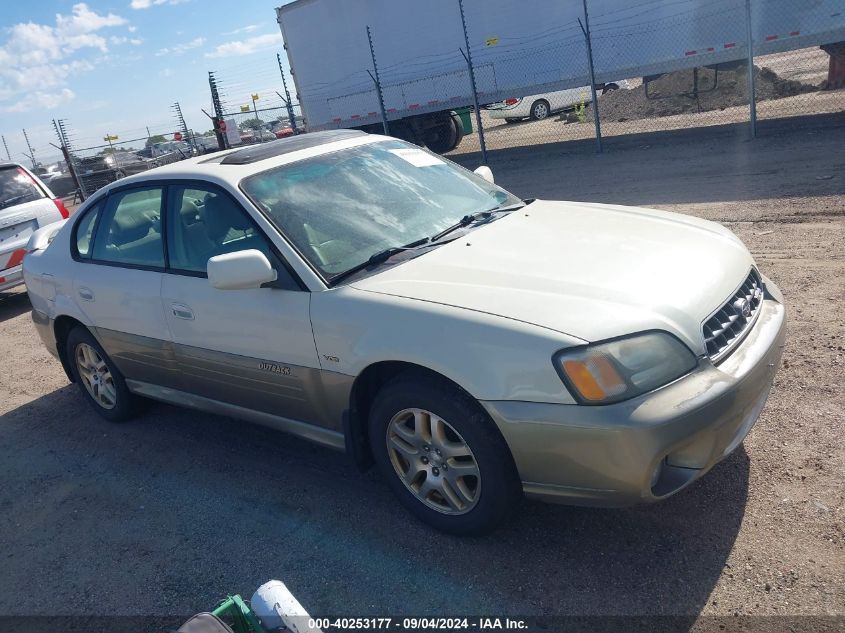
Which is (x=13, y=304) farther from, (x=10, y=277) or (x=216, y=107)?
(x=216, y=107)

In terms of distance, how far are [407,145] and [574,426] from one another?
8.28 feet

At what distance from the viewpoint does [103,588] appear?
320 cm

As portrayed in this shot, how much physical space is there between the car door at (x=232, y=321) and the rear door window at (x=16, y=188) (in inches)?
247

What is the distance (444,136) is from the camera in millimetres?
19672

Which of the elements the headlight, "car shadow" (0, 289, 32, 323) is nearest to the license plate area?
"car shadow" (0, 289, 32, 323)

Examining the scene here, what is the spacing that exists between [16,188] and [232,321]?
722cm

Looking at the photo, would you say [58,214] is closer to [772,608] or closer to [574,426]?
[574,426]

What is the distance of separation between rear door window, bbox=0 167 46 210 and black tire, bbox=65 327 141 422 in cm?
500

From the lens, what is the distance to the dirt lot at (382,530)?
268 cm

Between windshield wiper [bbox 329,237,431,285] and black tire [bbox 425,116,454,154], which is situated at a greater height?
windshield wiper [bbox 329,237,431,285]

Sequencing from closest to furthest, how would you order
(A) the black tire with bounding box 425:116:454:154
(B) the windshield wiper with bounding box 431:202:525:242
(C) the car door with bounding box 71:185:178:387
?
(B) the windshield wiper with bounding box 431:202:525:242 → (C) the car door with bounding box 71:185:178:387 → (A) the black tire with bounding box 425:116:454:154

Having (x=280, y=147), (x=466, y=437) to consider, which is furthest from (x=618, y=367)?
(x=280, y=147)

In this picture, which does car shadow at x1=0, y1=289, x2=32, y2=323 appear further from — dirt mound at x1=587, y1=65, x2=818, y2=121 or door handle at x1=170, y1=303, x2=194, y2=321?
dirt mound at x1=587, y1=65, x2=818, y2=121

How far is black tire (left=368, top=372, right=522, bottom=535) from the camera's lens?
9.07ft
